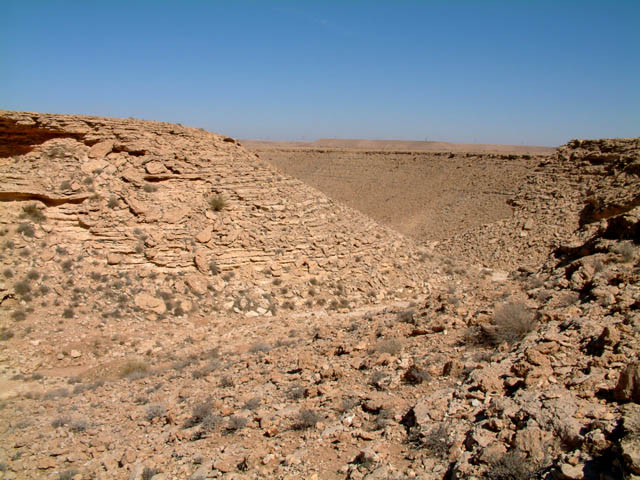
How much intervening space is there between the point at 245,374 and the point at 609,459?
540 centimetres

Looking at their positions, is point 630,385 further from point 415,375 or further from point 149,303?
point 149,303

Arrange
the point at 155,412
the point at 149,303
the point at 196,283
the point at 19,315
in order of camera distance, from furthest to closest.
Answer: the point at 196,283 < the point at 149,303 < the point at 19,315 < the point at 155,412

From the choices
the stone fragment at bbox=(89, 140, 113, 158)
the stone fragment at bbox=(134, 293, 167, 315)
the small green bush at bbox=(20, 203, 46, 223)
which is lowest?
the stone fragment at bbox=(134, 293, 167, 315)

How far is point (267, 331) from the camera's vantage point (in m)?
10.8

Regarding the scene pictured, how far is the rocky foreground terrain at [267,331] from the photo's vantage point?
13.3ft

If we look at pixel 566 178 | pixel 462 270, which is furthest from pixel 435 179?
pixel 462 270

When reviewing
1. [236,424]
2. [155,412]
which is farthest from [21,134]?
[236,424]

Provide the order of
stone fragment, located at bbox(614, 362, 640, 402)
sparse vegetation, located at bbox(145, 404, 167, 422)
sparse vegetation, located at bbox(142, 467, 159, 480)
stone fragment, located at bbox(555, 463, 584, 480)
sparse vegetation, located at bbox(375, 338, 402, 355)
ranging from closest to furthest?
stone fragment, located at bbox(555, 463, 584, 480) < stone fragment, located at bbox(614, 362, 640, 402) < sparse vegetation, located at bbox(142, 467, 159, 480) < sparse vegetation, located at bbox(145, 404, 167, 422) < sparse vegetation, located at bbox(375, 338, 402, 355)

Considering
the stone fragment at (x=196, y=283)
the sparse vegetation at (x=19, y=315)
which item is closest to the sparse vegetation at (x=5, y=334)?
the sparse vegetation at (x=19, y=315)

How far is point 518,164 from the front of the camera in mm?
29000

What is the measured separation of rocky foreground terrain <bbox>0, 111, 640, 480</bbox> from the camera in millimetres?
4039

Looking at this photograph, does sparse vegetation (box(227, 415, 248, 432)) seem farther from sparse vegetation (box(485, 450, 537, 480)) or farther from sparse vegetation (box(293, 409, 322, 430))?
sparse vegetation (box(485, 450, 537, 480))

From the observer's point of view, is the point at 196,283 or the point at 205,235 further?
the point at 205,235

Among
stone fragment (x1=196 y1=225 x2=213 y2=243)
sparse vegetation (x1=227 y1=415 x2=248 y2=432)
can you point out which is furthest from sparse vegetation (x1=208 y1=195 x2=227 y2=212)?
sparse vegetation (x1=227 y1=415 x2=248 y2=432)
